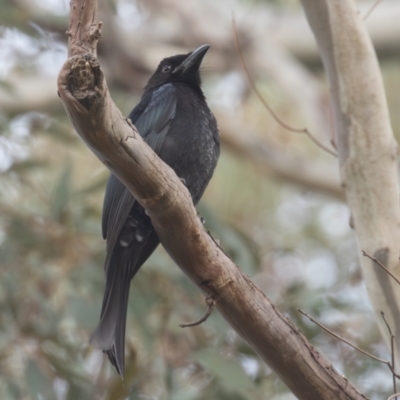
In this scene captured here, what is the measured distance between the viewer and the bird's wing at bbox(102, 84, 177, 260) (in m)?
2.86

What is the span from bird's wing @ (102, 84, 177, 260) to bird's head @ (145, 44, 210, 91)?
20 centimetres

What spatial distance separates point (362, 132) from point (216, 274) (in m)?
1.03

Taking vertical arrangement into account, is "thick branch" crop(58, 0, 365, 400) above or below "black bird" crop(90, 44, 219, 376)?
below

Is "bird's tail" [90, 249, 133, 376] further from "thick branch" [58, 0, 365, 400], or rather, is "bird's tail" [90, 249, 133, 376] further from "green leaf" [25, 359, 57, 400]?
"green leaf" [25, 359, 57, 400]

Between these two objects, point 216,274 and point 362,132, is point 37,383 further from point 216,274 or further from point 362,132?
point 362,132

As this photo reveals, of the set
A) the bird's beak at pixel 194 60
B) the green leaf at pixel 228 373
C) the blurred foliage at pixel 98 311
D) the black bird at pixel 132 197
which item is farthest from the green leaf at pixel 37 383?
the bird's beak at pixel 194 60

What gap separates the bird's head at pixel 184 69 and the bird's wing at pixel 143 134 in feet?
0.66

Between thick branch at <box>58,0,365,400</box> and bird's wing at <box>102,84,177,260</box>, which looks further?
bird's wing at <box>102,84,177,260</box>

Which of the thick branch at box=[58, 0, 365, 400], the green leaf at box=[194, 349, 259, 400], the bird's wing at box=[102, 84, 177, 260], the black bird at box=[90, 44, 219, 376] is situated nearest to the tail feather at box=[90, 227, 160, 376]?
the black bird at box=[90, 44, 219, 376]

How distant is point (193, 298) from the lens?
428cm

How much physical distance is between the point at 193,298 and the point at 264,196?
3.40 metres

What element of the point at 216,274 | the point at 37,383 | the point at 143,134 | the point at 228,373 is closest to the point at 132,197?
the point at 143,134

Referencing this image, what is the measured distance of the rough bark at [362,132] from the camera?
2.89 meters

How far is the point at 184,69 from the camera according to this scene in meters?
3.56
